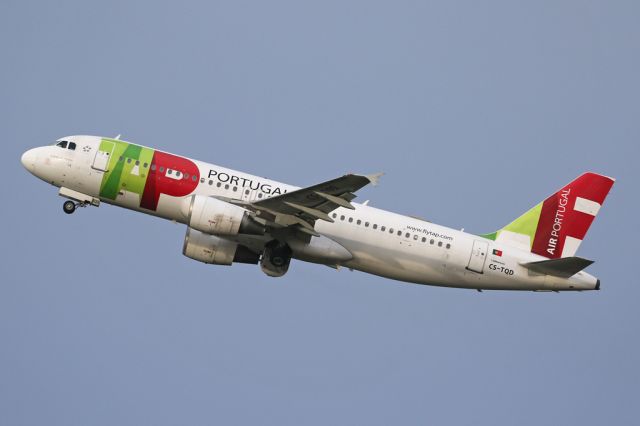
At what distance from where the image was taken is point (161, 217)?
49.4 meters

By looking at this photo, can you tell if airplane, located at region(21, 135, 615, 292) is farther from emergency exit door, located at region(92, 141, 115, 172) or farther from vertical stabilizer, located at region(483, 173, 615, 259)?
vertical stabilizer, located at region(483, 173, 615, 259)

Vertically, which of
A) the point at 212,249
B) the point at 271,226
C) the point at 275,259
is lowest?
the point at 212,249

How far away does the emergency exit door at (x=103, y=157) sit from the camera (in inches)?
1925

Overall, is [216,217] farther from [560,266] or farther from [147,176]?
[560,266]

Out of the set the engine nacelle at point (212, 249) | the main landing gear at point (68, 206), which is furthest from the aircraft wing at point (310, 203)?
the main landing gear at point (68, 206)

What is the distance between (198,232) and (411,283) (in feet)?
34.4

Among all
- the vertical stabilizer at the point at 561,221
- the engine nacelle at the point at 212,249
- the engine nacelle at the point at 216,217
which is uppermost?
the vertical stabilizer at the point at 561,221

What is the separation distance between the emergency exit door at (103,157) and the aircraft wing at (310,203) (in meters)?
7.39

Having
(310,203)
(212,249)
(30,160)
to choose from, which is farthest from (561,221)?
(30,160)

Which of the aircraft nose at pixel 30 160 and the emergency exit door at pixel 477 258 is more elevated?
the emergency exit door at pixel 477 258

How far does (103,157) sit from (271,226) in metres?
8.57

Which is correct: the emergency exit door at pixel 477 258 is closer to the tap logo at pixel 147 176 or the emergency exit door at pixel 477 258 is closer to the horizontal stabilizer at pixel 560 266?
the horizontal stabilizer at pixel 560 266

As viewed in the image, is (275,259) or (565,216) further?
(565,216)

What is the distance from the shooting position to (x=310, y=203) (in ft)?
152
